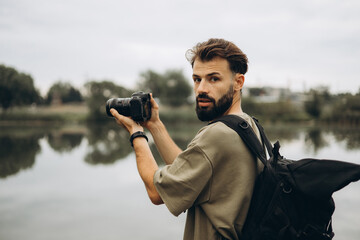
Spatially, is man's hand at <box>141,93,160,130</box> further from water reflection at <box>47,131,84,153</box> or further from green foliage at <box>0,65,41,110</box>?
water reflection at <box>47,131,84,153</box>

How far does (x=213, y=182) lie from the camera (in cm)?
157

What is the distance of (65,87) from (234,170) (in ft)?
270

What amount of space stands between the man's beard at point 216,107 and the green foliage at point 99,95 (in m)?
44.8

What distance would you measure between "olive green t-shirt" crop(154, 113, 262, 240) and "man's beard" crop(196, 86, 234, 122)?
0.76 feet

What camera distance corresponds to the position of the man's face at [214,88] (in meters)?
1.79

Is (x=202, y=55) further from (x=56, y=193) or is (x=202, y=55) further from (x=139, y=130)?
(x=56, y=193)

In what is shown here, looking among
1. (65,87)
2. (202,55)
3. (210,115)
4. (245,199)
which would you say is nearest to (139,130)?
(210,115)

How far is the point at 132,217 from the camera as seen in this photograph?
5.90m

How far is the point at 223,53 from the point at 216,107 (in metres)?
0.32

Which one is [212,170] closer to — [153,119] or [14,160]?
[153,119]

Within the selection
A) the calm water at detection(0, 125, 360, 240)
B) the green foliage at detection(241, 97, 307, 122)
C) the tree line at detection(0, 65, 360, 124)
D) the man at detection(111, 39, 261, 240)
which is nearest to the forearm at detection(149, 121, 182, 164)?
the man at detection(111, 39, 261, 240)

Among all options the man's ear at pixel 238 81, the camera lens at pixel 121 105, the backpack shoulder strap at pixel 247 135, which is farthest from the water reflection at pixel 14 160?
the backpack shoulder strap at pixel 247 135

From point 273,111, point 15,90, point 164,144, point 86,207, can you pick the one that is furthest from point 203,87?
point 273,111

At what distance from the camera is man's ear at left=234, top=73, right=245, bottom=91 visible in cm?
186
